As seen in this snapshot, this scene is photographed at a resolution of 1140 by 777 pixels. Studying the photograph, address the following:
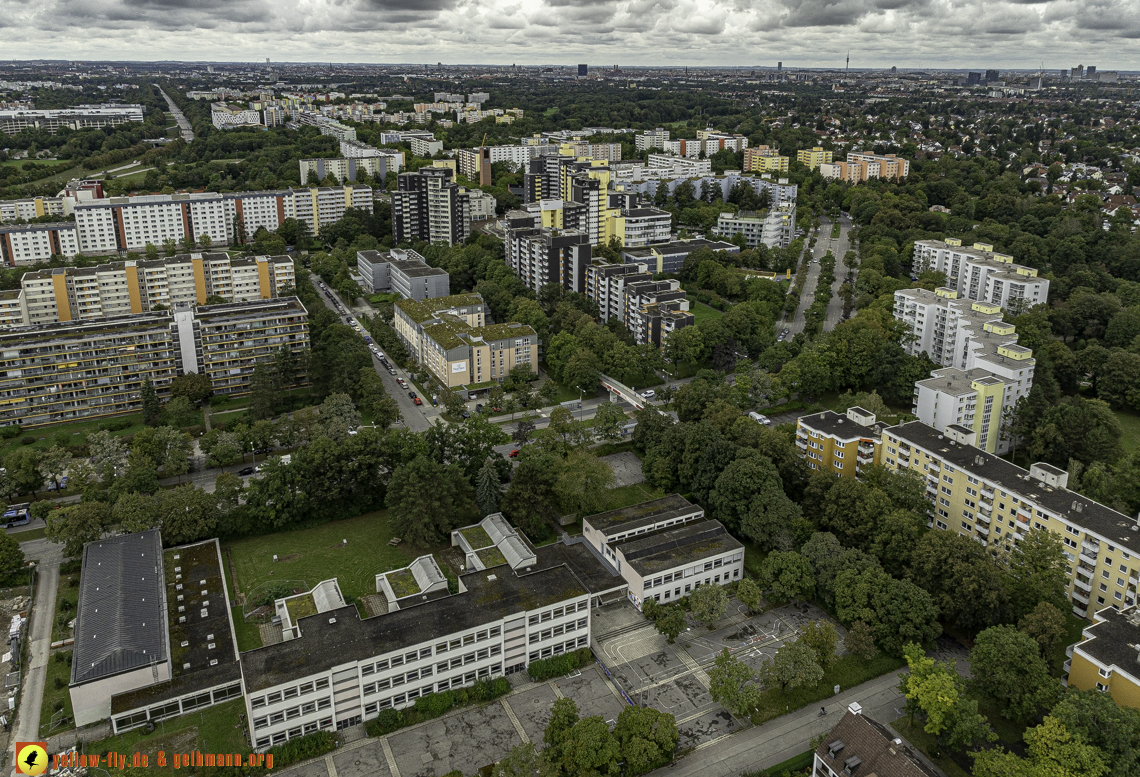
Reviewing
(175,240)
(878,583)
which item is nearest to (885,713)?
(878,583)

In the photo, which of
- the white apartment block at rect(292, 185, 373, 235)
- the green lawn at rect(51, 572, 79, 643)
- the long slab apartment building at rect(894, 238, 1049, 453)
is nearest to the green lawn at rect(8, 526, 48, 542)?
the green lawn at rect(51, 572, 79, 643)

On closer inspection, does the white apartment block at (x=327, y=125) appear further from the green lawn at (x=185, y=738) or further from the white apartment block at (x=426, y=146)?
the green lawn at (x=185, y=738)

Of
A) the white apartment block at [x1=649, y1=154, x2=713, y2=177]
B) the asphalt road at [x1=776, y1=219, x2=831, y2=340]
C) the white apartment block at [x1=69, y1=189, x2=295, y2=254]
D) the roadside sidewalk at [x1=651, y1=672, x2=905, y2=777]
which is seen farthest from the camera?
the white apartment block at [x1=649, y1=154, x2=713, y2=177]

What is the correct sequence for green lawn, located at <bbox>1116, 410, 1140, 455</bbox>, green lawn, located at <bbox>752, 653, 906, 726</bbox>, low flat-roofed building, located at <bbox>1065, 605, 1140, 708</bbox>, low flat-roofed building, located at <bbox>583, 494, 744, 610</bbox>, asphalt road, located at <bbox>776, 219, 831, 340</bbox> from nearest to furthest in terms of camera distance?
low flat-roofed building, located at <bbox>1065, 605, 1140, 708</bbox>
green lawn, located at <bbox>752, 653, 906, 726</bbox>
low flat-roofed building, located at <bbox>583, 494, 744, 610</bbox>
green lawn, located at <bbox>1116, 410, 1140, 455</bbox>
asphalt road, located at <bbox>776, 219, 831, 340</bbox>

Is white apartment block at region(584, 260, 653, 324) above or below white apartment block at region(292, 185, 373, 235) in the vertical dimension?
below

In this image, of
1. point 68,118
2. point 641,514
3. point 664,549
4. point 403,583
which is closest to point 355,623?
point 403,583

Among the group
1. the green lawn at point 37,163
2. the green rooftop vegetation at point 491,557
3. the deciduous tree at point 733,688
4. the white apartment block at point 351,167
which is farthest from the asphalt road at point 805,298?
the green lawn at point 37,163

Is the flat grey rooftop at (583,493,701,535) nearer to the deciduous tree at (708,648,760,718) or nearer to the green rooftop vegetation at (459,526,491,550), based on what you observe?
the green rooftop vegetation at (459,526,491,550)
